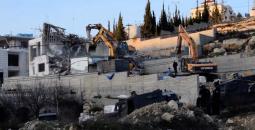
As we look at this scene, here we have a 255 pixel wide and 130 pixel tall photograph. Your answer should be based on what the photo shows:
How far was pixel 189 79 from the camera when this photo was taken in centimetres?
3566

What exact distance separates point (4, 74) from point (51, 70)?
13611mm

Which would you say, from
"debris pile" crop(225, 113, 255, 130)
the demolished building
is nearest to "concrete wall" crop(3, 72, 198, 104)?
"debris pile" crop(225, 113, 255, 130)

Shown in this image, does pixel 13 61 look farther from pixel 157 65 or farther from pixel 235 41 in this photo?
pixel 235 41

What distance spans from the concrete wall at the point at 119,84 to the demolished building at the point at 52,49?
37.4ft

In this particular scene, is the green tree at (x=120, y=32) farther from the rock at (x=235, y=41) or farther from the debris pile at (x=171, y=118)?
the debris pile at (x=171, y=118)

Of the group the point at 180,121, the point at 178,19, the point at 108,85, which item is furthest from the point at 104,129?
the point at 178,19

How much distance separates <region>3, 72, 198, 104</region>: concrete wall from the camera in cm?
3575

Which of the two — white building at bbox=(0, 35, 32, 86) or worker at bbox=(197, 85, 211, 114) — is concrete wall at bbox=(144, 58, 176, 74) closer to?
worker at bbox=(197, 85, 211, 114)

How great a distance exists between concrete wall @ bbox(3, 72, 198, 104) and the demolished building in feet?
37.4

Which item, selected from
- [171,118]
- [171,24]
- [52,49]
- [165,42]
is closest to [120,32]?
[171,24]

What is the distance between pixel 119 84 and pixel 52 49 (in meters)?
27.6

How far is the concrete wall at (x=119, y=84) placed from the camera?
3575 centimetres

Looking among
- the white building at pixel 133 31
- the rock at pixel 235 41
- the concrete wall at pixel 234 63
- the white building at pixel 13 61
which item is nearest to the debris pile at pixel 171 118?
the concrete wall at pixel 234 63

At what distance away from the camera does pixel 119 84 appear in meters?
43.0
